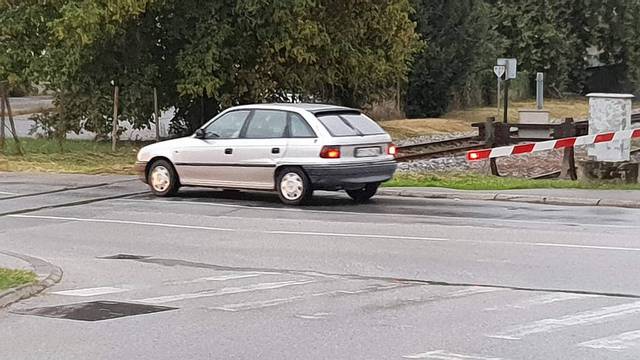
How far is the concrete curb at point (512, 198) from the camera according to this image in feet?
54.8

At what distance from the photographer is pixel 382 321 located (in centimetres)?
848

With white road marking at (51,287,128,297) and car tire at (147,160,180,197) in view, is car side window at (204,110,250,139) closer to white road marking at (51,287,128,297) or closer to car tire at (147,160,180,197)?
car tire at (147,160,180,197)

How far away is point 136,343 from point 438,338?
7.13ft

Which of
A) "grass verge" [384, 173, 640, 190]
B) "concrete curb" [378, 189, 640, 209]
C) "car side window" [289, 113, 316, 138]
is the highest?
"car side window" [289, 113, 316, 138]

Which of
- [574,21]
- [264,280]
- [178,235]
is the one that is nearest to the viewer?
[264,280]

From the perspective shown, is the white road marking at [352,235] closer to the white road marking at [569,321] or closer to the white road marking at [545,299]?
the white road marking at [545,299]

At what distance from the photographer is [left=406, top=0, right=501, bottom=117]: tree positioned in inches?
1687

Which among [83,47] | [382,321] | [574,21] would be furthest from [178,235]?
[574,21]

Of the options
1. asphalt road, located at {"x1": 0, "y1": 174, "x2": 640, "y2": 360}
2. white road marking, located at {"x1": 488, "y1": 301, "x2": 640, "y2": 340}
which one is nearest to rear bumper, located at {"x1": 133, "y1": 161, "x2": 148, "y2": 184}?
asphalt road, located at {"x1": 0, "y1": 174, "x2": 640, "y2": 360}

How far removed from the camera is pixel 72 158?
2489 centimetres

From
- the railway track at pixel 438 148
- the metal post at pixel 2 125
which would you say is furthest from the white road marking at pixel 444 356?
the metal post at pixel 2 125

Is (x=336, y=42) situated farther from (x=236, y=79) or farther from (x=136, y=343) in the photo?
(x=136, y=343)

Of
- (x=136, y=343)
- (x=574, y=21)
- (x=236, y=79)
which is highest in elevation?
(x=574, y=21)

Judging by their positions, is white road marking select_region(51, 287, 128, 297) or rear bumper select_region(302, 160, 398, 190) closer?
white road marking select_region(51, 287, 128, 297)
